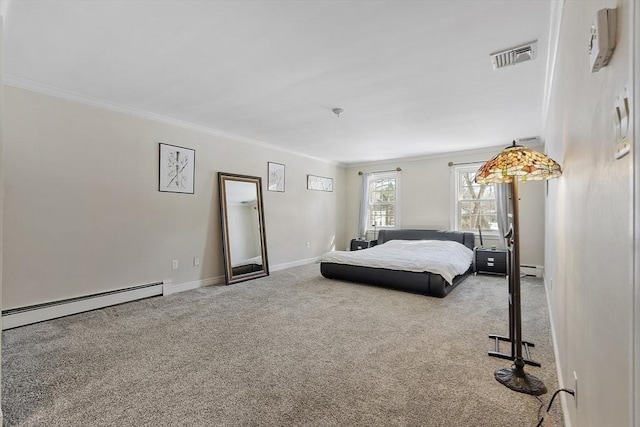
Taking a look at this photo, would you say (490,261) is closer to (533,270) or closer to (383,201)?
(533,270)

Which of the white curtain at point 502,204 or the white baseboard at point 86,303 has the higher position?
the white curtain at point 502,204

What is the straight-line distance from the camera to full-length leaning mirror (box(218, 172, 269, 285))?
480 cm

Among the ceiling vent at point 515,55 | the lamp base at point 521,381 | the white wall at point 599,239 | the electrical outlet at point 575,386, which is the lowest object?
the lamp base at point 521,381

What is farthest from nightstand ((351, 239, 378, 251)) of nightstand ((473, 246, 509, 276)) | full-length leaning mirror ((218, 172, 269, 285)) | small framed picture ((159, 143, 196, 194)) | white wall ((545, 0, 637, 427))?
white wall ((545, 0, 637, 427))

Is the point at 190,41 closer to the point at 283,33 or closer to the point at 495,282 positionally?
the point at 283,33

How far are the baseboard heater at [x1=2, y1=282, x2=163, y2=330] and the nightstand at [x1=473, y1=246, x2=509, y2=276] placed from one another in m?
5.21

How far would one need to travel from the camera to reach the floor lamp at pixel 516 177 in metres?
1.73

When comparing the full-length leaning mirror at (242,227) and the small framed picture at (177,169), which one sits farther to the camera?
the full-length leaning mirror at (242,227)

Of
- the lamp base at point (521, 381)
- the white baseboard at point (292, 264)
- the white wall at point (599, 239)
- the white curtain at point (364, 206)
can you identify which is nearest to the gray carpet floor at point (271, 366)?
the lamp base at point (521, 381)

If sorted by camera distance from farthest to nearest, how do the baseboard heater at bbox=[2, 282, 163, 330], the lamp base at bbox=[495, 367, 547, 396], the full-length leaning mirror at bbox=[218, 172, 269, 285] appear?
the full-length leaning mirror at bbox=[218, 172, 269, 285]
the baseboard heater at bbox=[2, 282, 163, 330]
the lamp base at bbox=[495, 367, 547, 396]

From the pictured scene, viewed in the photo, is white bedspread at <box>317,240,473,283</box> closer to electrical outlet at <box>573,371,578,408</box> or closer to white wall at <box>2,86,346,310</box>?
white wall at <box>2,86,346,310</box>

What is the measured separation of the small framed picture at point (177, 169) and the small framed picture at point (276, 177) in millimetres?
1543

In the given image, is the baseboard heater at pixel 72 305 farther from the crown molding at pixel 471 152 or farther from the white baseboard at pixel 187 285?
the crown molding at pixel 471 152

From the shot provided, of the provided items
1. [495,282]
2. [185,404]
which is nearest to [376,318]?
[185,404]
